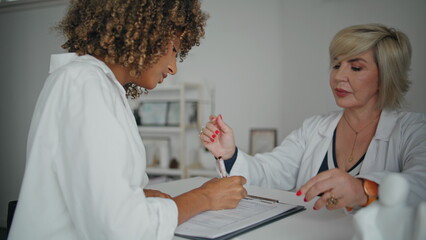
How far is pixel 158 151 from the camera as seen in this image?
3.67 meters

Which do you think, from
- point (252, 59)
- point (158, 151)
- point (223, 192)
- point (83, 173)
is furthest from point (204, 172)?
point (83, 173)

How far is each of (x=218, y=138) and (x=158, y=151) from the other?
220 centimetres

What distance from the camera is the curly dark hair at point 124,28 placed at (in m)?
0.92

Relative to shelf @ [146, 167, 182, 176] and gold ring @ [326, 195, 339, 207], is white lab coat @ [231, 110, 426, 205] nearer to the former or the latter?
gold ring @ [326, 195, 339, 207]

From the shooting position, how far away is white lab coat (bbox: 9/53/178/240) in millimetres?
725

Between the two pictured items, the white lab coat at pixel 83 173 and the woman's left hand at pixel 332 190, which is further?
the woman's left hand at pixel 332 190

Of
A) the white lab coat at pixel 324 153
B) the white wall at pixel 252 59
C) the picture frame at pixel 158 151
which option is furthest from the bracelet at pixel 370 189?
the picture frame at pixel 158 151

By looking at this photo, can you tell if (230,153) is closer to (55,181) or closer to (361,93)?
(361,93)

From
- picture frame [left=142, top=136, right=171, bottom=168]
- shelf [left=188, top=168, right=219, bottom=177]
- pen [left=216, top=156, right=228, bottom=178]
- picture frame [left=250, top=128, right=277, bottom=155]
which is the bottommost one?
shelf [left=188, top=168, right=219, bottom=177]

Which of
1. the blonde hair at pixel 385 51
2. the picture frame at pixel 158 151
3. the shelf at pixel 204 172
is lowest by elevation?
the shelf at pixel 204 172

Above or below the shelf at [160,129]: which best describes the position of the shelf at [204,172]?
below

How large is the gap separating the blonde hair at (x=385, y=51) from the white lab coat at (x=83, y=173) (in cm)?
120

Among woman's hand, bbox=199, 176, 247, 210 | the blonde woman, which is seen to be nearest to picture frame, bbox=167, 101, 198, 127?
the blonde woman

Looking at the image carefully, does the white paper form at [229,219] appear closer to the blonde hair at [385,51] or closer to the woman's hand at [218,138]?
the woman's hand at [218,138]
